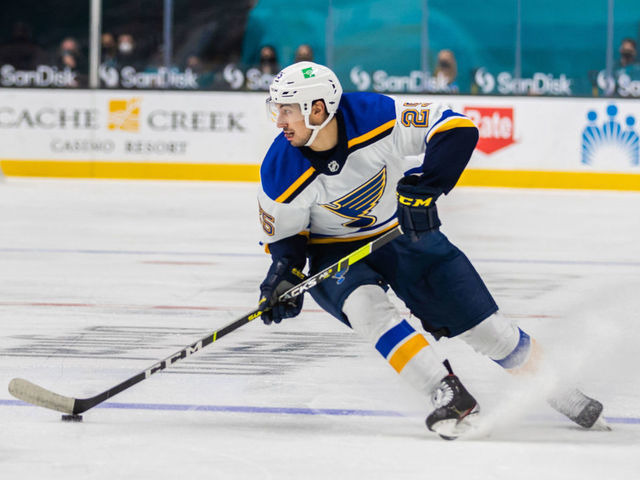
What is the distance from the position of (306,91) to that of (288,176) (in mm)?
261

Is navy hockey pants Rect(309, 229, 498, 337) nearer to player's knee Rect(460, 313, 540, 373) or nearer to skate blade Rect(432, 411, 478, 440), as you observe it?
player's knee Rect(460, 313, 540, 373)

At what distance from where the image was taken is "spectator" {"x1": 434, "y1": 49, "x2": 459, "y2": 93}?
45.8 ft

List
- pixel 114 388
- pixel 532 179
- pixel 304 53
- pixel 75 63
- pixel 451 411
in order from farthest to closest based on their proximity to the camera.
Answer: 1. pixel 75 63
2. pixel 304 53
3. pixel 532 179
4. pixel 114 388
5. pixel 451 411

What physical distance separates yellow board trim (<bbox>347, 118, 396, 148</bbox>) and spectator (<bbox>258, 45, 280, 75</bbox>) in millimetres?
10725

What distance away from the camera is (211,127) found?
14.1 metres

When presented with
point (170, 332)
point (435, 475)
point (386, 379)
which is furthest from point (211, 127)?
point (435, 475)

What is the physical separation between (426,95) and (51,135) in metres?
4.36

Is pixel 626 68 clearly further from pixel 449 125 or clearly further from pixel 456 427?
pixel 456 427

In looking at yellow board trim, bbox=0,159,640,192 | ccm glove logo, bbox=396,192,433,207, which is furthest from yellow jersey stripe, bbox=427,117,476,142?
yellow board trim, bbox=0,159,640,192

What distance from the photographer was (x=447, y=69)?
551 inches

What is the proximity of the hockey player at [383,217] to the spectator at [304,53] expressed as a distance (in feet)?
34.3

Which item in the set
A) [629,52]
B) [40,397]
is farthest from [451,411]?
[629,52]

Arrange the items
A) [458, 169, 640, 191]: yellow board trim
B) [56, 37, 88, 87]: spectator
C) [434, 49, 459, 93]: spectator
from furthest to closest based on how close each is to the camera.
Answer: [56, 37, 88, 87]: spectator
[434, 49, 459, 93]: spectator
[458, 169, 640, 191]: yellow board trim

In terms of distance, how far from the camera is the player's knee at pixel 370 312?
11.7 feet
